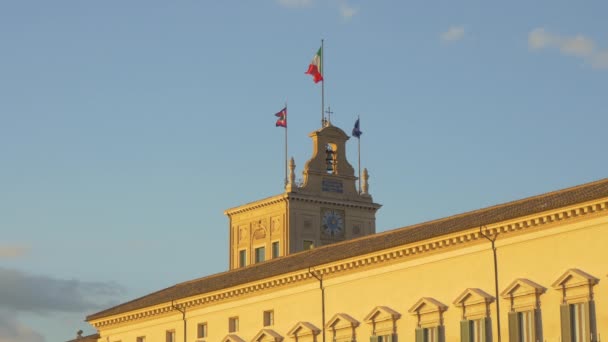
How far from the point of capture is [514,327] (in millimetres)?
54000

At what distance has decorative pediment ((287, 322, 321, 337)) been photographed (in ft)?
212

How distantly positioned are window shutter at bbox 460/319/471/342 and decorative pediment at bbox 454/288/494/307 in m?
0.72

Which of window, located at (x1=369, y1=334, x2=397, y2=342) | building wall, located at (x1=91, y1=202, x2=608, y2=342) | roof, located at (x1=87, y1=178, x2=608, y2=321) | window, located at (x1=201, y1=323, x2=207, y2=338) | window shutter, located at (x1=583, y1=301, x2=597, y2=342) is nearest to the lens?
window shutter, located at (x1=583, y1=301, x2=597, y2=342)

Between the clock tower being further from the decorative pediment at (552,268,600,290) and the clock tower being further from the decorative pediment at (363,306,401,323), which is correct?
the decorative pediment at (552,268,600,290)

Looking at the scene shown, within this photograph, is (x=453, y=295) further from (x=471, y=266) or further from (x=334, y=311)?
(x=334, y=311)

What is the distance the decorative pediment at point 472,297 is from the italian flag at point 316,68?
4787 centimetres

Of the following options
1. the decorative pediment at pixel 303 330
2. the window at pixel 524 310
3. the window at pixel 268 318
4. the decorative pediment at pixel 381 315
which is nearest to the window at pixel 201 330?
the window at pixel 268 318

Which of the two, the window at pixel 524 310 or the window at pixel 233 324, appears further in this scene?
the window at pixel 233 324

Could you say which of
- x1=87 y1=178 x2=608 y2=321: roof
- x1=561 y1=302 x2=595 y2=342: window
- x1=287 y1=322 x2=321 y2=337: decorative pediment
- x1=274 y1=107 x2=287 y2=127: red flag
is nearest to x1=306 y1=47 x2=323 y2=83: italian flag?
x1=274 y1=107 x2=287 y2=127: red flag

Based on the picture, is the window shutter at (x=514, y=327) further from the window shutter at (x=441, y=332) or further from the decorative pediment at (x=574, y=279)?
the window shutter at (x=441, y=332)

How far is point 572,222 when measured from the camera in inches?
2058

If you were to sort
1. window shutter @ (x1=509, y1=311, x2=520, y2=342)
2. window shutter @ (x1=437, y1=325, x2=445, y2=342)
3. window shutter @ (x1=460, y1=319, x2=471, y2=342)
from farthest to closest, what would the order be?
window shutter @ (x1=437, y1=325, x2=445, y2=342) → window shutter @ (x1=460, y1=319, x2=471, y2=342) → window shutter @ (x1=509, y1=311, x2=520, y2=342)

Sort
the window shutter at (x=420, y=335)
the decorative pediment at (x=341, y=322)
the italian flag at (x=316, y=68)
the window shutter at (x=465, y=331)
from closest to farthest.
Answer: the window shutter at (x=465, y=331), the window shutter at (x=420, y=335), the decorative pediment at (x=341, y=322), the italian flag at (x=316, y=68)

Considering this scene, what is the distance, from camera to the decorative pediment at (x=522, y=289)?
53.2m
